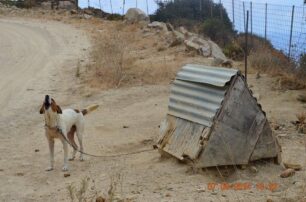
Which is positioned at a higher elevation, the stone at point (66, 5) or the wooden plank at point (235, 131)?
the stone at point (66, 5)

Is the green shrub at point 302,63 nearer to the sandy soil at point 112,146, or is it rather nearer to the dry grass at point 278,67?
the dry grass at point 278,67

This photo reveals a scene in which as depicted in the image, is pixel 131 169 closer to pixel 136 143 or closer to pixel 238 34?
pixel 136 143

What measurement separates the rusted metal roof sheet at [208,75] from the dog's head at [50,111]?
1661 mm

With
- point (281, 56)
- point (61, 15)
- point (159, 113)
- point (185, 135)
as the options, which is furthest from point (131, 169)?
point (61, 15)

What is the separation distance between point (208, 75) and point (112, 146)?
2.51 m

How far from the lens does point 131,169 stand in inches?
290

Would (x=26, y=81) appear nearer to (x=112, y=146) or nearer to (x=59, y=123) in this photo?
(x=112, y=146)

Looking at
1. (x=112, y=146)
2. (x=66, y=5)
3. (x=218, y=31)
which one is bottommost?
(x=112, y=146)

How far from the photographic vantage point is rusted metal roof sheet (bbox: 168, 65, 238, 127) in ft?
22.8

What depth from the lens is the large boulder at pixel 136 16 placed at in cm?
2670

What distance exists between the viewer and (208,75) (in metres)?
7.23

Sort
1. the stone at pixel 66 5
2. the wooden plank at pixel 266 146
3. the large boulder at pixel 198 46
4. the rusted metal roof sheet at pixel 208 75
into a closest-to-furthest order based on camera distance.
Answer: the rusted metal roof sheet at pixel 208 75, the wooden plank at pixel 266 146, the large boulder at pixel 198 46, the stone at pixel 66 5

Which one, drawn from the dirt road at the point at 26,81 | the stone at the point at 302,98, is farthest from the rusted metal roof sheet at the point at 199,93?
the stone at the point at 302,98
